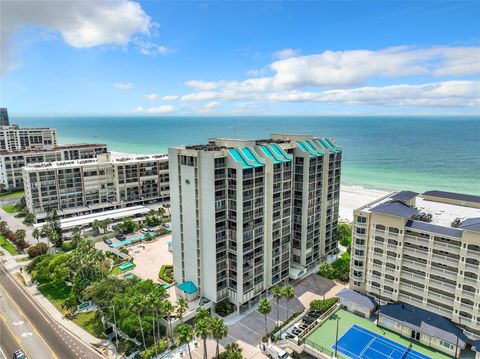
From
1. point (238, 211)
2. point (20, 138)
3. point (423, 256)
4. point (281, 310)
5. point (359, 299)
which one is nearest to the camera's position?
point (423, 256)

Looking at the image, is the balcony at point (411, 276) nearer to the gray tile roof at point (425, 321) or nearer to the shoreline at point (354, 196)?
the gray tile roof at point (425, 321)

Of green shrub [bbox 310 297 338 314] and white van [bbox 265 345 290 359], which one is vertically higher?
green shrub [bbox 310 297 338 314]

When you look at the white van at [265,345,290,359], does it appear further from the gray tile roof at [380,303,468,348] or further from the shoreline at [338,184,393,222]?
the shoreline at [338,184,393,222]

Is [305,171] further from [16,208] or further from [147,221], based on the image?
[16,208]

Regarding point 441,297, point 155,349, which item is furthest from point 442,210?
point 155,349

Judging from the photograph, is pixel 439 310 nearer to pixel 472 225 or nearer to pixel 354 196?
pixel 472 225

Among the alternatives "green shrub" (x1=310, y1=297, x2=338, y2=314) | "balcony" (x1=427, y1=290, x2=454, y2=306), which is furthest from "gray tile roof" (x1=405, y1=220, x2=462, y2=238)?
"green shrub" (x1=310, y1=297, x2=338, y2=314)
